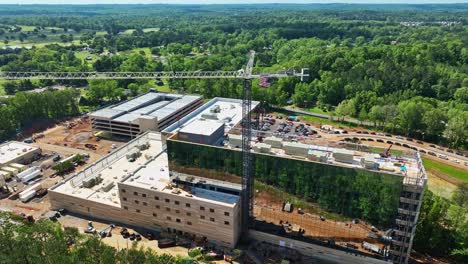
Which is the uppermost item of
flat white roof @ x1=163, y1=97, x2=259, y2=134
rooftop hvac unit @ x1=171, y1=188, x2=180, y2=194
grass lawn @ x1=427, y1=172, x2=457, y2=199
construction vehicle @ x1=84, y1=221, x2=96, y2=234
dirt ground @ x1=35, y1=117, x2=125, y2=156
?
flat white roof @ x1=163, y1=97, x2=259, y2=134

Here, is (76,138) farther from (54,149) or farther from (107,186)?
(107,186)

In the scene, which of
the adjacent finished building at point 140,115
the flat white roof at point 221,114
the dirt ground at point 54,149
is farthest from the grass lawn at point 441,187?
the dirt ground at point 54,149

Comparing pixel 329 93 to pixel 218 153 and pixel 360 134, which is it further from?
pixel 218 153

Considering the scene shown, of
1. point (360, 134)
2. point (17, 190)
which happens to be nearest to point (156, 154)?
point (17, 190)

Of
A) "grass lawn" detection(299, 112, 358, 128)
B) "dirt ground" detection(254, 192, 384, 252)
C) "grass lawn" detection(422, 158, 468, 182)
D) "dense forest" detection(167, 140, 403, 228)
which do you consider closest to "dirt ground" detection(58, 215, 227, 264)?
"dirt ground" detection(254, 192, 384, 252)

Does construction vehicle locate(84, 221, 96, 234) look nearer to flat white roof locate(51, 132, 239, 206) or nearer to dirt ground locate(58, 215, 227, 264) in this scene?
dirt ground locate(58, 215, 227, 264)

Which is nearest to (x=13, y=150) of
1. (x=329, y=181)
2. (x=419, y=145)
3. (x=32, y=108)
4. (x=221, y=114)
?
(x=32, y=108)
